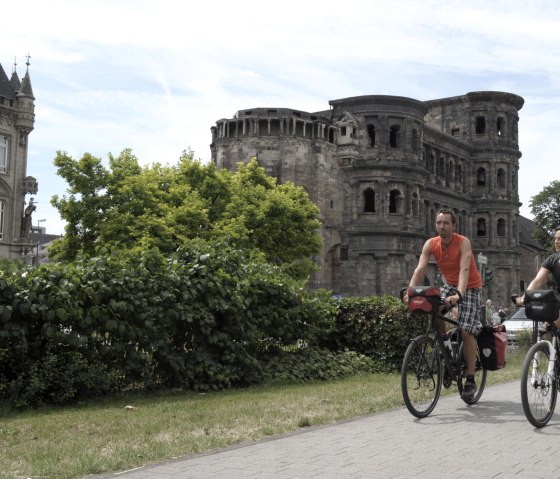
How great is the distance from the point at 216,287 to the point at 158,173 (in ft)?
96.2

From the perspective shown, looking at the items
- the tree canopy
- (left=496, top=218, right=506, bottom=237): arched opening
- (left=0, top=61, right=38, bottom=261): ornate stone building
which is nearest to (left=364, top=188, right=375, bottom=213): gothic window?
the tree canopy

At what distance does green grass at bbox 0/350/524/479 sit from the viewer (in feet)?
19.5

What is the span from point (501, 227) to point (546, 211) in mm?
9039

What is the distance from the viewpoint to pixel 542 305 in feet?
24.7

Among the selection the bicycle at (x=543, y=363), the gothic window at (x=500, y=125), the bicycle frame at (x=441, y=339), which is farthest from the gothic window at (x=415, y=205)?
the bicycle at (x=543, y=363)

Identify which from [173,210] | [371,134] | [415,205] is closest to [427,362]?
[173,210]

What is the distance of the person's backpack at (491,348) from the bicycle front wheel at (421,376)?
33.9 inches

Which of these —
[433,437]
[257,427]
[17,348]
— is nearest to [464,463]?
[433,437]

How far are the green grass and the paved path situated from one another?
1.36ft

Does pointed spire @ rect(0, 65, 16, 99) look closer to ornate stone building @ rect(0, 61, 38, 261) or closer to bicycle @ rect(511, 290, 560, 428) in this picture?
ornate stone building @ rect(0, 61, 38, 261)

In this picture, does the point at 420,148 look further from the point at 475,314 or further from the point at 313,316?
the point at 475,314

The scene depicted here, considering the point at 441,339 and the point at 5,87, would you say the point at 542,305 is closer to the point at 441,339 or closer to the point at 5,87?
the point at 441,339

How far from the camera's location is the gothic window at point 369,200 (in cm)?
5506

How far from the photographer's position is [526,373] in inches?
284
